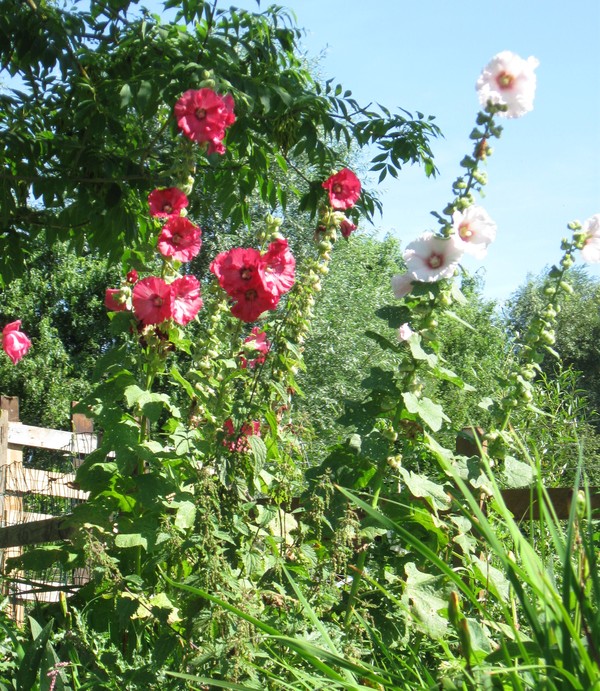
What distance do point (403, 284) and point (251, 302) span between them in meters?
0.43

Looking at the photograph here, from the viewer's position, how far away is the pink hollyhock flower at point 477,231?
232 cm

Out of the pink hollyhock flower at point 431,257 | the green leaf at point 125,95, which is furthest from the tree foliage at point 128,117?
the pink hollyhock flower at point 431,257

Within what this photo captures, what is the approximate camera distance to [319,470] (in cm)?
239

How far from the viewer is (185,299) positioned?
265 centimetres

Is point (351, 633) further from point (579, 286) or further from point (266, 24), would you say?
point (579, 286)

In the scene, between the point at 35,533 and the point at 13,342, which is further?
the point at 13,342

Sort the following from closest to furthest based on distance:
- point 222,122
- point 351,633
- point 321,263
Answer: point 351,633 < point 321,263 < point 222,122

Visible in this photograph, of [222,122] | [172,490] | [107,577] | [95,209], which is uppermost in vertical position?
[95,209]

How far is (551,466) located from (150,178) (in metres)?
2.70

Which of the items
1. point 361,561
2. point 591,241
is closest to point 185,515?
point 361,561

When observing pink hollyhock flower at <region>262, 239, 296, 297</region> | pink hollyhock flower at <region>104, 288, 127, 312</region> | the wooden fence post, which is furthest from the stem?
the wooden fence post

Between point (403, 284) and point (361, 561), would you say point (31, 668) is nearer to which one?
point (361, 561)

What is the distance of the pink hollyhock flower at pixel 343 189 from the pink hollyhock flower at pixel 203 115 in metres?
0.40

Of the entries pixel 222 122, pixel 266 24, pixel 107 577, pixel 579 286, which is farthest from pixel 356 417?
pixel 579 286
